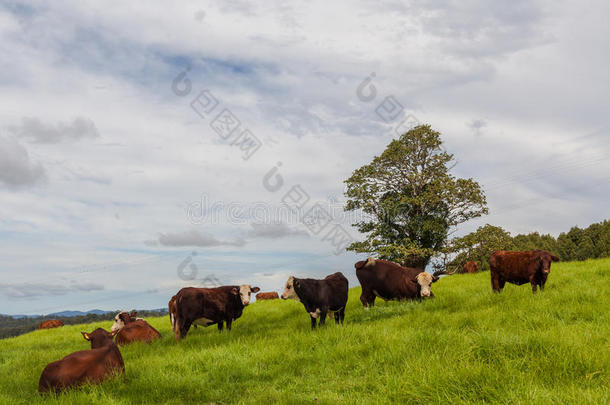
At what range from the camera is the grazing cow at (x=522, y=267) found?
12031 mm

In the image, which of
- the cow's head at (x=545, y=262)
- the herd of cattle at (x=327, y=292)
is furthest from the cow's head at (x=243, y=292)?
the cow's head at (x=545, y=262)

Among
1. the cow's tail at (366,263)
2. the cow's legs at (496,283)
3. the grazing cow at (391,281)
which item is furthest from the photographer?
the cow's tail at (366,263)

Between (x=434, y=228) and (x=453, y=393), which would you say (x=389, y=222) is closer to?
(x=434, y=228)

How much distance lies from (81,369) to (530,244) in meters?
71.1

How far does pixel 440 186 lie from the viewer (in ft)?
90.6

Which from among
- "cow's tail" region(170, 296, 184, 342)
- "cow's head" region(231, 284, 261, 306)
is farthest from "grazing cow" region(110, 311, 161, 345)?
"cow's head" region(231, 284, 261, 306)

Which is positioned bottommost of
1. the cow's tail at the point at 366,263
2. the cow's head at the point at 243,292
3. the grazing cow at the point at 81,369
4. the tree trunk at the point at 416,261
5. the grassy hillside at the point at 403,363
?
the grassy hillside at the point at 403,363

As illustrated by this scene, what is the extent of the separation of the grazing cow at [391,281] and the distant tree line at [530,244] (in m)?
1.53

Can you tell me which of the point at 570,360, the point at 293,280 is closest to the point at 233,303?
the point at 293,280

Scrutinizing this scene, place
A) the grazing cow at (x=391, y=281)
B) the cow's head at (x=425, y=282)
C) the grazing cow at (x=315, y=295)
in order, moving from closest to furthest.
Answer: the grazing cow at (x=315, y=295) → the cow's head at (x=425, y=282) → the grazing cow at (x=391, y=281)

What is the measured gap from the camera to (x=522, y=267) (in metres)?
12.3

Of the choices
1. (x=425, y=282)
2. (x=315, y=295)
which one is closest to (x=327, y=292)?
(x=315, y=295)

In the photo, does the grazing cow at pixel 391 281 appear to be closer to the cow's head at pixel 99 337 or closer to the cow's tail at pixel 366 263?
the cow's tail at pixel 366 263

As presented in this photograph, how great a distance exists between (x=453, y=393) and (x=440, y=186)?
79.0 feet
